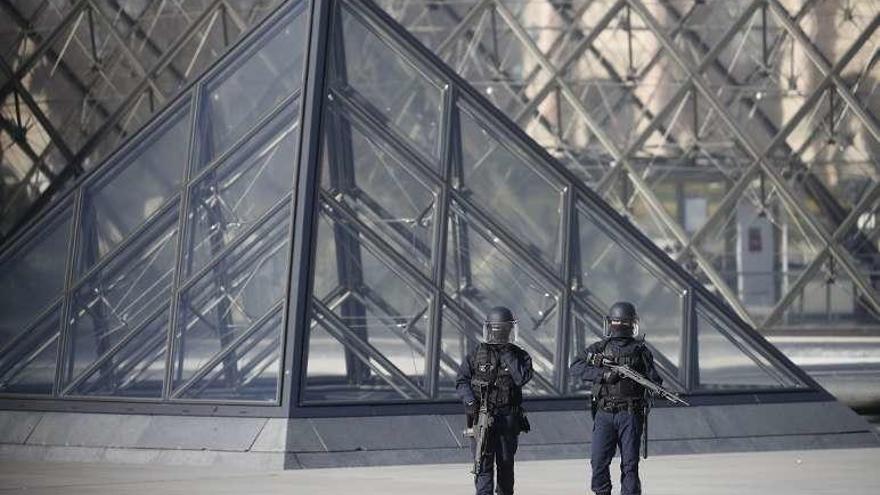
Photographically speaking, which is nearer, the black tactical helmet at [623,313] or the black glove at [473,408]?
the black glove at [473,408]

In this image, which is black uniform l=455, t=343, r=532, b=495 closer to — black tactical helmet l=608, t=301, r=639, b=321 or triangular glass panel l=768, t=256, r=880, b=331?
black tactical helmet l=608, t=301, r=639, b=321

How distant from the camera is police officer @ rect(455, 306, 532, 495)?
1277 centimetres

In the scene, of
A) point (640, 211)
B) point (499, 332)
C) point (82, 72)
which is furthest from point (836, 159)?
point (499, 332)

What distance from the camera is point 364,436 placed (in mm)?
16125

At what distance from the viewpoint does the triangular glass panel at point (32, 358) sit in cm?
1767

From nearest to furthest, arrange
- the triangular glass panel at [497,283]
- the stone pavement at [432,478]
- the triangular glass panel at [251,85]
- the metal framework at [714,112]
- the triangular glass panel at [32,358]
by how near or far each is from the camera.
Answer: the stone pavement at [432,478], the triangular glass panel at [251,85], the triangular glass panel at [32,358], the triangular glass panel at [497,283], the metal framework at [714,112]

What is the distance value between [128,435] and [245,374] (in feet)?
3.12

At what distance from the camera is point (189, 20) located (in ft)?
125

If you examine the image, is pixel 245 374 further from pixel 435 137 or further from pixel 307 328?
pixel 435 137

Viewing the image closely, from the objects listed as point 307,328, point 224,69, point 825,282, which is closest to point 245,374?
point 307,328

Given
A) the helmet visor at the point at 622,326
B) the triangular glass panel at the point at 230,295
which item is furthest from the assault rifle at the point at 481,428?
the triangular glass panel at the point at 230,295

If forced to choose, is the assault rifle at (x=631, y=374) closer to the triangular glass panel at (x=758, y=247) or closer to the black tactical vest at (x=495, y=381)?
the black tactical vest at (x=495, y=381)

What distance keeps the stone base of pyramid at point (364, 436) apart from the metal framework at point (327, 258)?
167 millimetres

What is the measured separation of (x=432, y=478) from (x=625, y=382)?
2.45 metres
